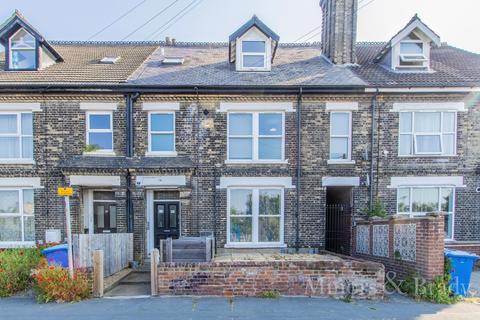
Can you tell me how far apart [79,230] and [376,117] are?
453 inches

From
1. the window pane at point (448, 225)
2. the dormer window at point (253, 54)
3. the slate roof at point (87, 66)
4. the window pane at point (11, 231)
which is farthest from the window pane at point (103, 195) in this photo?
the window pane at point (448, 225)

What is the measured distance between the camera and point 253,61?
11562mm

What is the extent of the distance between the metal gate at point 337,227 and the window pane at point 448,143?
13.7 feet

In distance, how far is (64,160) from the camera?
1006cm

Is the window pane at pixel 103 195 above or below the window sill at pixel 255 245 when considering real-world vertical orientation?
above

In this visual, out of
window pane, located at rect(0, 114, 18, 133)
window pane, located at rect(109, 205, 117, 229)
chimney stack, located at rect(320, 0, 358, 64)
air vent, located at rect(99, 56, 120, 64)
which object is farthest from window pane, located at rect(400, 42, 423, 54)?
window pane, located at rect(0, 114, 18, 133)

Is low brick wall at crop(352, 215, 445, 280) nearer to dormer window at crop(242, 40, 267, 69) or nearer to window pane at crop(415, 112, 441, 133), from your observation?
window pane at crop(415, 112, 441, 133)

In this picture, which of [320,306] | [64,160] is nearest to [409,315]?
[320,306]

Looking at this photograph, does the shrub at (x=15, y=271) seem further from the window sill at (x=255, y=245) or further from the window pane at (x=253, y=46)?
the window pane at (x=253, y=46)

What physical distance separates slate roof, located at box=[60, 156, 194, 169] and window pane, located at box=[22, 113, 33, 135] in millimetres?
1830

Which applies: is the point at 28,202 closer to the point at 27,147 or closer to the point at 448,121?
the point at 27,147

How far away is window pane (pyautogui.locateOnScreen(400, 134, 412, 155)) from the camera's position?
10.4m

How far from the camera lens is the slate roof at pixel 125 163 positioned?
9.78 m

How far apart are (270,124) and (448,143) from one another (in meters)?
6.68
